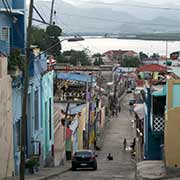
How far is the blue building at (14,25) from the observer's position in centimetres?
3089

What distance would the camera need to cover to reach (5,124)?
25.7 metres

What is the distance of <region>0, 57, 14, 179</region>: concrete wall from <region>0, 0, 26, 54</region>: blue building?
4795mm

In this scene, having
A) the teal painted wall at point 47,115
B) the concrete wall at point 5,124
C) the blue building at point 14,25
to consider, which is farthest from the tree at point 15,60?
the teal painted wall at point 47,115

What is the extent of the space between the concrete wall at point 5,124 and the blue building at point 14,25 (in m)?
4.80

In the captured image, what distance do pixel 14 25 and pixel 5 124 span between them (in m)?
8.10

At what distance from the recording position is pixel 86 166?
126 feet

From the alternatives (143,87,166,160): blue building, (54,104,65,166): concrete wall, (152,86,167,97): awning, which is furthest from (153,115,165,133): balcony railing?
(54,104,65,166): concrete wall

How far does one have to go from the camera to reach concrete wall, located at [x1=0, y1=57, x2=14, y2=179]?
24958 millimetres

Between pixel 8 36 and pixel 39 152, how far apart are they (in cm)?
718

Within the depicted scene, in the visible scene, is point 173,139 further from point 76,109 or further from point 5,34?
point 76,109

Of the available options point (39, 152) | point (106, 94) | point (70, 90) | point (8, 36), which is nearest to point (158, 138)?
point (39, 152)

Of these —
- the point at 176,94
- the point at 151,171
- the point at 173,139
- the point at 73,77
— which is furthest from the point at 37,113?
the point at 73,77

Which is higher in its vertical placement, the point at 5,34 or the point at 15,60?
the point at 5,34

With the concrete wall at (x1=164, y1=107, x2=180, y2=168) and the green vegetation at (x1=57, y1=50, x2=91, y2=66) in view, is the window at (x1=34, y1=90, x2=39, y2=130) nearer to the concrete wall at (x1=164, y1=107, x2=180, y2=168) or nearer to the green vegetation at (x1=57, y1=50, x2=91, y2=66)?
the concrete wall at (x1=164, y1=107, x2=180, y2=168)
